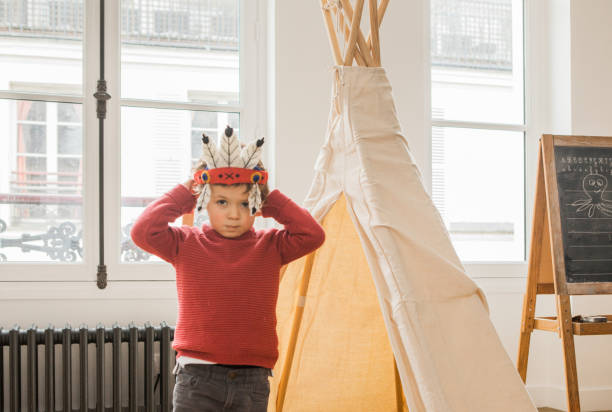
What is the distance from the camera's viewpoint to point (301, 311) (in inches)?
91.5

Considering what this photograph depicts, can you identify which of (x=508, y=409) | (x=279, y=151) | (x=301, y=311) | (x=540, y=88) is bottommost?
(x=508, y=409)

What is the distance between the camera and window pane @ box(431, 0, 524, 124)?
134 inches

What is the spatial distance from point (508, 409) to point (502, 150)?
6.29 feet

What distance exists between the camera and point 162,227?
1704mm

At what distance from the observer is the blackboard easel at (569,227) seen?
2.61m

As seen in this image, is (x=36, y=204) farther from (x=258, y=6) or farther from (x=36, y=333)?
(x=258, y=6)

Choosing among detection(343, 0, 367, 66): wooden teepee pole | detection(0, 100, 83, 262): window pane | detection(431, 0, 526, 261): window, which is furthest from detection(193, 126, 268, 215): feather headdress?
detection(431, 0, 526, 261): window

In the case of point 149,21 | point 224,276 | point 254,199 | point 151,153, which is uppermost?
point 149,21

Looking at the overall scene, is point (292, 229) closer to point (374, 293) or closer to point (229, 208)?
point (229, 208)

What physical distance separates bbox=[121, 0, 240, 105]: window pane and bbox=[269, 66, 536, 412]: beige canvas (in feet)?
3.32

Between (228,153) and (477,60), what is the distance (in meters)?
2.22

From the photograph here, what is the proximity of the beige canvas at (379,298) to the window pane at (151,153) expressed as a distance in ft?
3.04

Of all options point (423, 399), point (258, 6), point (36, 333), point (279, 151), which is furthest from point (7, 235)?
point (423, 399)

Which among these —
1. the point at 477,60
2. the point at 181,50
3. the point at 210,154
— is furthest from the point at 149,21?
the point at 477,60
